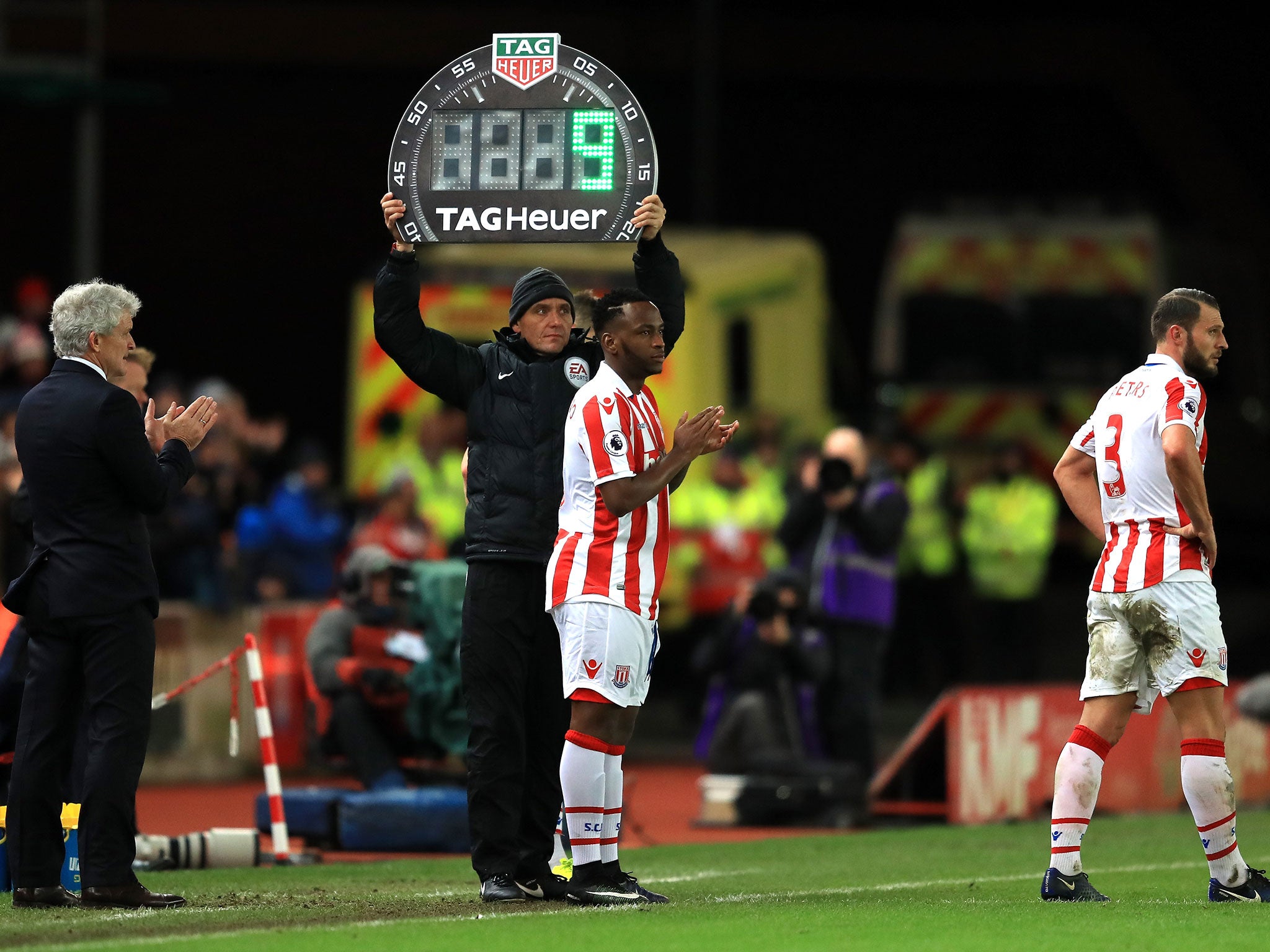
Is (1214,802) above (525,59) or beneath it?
beneath

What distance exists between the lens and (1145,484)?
821 cm

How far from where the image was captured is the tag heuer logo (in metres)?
8.62

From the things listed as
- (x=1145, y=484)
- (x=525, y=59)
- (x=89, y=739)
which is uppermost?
(x=525, y=59)

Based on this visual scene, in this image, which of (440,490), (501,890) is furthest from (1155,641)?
(440,490)

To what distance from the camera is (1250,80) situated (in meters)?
31.3

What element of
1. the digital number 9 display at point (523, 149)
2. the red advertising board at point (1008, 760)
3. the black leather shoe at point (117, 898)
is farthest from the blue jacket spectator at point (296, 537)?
the black leather shoe at point (117, 898)

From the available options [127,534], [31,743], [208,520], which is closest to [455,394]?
[127,534]

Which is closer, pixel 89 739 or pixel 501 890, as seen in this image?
pixel 89 739

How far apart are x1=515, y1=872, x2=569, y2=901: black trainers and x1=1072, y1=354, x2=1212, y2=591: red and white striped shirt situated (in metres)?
2.19

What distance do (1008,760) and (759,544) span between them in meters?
5.21

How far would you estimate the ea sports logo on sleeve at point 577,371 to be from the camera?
831cm

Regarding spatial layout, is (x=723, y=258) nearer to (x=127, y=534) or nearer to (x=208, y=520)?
(x=208, y=520)

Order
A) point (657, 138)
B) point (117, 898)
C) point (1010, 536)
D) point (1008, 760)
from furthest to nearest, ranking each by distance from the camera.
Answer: point (657, 138), point (1010, 536), point (1008, 760), point (117, 898)

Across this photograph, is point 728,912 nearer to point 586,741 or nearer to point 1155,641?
point 586,741
